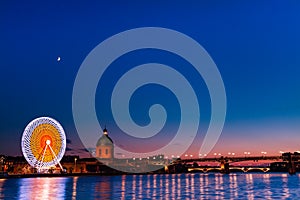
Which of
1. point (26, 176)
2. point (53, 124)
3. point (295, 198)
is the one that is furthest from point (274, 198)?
point (26, 176)

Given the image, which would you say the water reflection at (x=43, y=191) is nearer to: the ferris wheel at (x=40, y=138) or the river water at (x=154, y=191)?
the river water at (x=154, y=191)

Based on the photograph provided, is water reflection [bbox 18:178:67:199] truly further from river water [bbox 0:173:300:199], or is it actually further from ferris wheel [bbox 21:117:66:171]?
ferris wheel [bbox 21:117:66:171]

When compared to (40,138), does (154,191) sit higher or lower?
lower

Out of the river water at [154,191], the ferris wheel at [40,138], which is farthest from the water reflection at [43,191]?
the ferris wheel at [40,138]

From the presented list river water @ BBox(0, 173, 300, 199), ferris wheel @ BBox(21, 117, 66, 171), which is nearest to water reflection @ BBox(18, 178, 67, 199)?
river water @ BBox(0, 173, 300, 199)

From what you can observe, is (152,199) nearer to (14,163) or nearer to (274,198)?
(274,198)

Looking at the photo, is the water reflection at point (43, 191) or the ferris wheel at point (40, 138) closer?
the water reflection at point (43, 191)

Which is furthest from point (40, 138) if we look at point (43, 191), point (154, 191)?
point (154, 191)

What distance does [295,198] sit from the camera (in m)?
50.8

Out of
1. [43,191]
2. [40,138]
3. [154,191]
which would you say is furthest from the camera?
[40,138]

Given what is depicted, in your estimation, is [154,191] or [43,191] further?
[43,191]

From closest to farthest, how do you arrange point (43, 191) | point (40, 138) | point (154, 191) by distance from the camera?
point (154, 191) → point (43, 191) → point (40, 138)

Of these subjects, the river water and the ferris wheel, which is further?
the ferris wheel

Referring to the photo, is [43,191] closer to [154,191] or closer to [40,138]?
[154,191]
